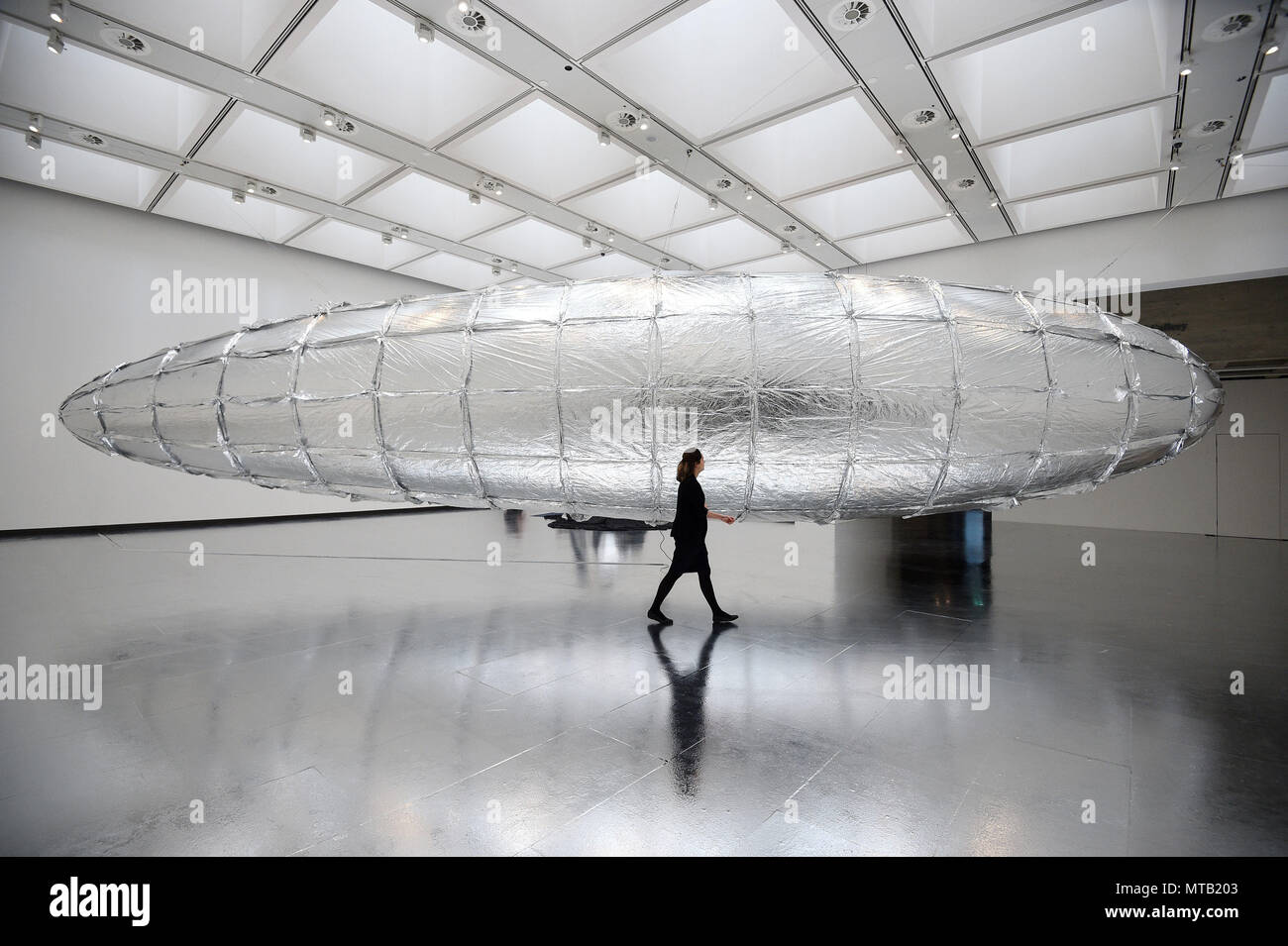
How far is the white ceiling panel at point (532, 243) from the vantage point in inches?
520

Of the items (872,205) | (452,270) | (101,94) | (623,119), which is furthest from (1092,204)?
(101,94)

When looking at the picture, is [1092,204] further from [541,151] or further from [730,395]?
[730,395]

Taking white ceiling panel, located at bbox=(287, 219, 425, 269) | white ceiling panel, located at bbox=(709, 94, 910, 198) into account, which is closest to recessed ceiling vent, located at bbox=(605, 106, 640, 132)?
white ceiling panel, located at bbox=(709, 94, 910, 198)

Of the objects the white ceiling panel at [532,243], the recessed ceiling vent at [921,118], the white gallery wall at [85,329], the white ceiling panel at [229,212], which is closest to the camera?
the recessed ceiling vent at [921,118]

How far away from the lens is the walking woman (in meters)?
3.94

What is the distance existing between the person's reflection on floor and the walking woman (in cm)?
→ 56

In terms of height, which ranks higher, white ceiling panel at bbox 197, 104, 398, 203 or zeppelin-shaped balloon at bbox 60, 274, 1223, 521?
white ceiling panel at bbox 197, 104, 398, 203

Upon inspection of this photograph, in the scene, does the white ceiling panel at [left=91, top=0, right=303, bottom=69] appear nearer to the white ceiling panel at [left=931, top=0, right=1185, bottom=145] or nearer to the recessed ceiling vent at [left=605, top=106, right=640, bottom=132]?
the recessed ceiling vent at [left=605, top=106, right=640, bottom=132]

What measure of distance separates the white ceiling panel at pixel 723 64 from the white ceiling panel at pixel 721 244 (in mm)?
3938

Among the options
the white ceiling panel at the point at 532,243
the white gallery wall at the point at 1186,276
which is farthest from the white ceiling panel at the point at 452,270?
the white gallery wall at the point at 1186,276

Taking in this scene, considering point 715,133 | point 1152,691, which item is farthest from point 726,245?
point 1152,691

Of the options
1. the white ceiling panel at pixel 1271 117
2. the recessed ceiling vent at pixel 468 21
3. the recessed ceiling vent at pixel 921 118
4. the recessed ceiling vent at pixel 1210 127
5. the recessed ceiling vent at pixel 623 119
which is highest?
the recessed ceiling vent at pixel 468 21

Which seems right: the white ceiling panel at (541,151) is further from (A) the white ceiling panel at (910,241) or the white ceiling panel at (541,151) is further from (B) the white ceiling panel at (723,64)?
(A) the white ceiling panel at (910,241)

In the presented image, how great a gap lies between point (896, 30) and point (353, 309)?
683cm
